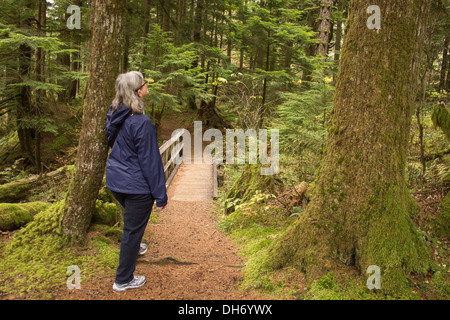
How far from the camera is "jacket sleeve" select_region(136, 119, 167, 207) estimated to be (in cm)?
289

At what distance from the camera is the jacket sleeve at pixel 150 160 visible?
2887 millimetres

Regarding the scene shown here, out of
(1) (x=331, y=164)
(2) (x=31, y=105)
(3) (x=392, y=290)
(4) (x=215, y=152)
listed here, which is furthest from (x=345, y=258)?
(4) (x=215, y=152)

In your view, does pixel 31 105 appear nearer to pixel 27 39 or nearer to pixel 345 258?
pixel 27 39

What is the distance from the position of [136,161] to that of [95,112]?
3.48 feet

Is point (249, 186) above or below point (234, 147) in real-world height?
below

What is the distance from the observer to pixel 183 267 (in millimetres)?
3855

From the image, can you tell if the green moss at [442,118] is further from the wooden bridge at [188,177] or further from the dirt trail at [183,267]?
the wooden bridge at [188,177]

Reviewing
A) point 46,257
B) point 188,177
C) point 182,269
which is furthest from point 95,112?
point 188,177

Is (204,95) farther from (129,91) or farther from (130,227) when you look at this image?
(130,227)

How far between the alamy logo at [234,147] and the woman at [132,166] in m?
3.87

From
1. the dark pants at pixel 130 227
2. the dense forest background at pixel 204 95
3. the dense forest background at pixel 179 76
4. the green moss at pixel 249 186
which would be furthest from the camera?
the dense forest background at pixel 179 76

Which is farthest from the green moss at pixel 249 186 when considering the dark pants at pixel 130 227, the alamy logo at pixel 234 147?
the dark pants at pixel 130 227

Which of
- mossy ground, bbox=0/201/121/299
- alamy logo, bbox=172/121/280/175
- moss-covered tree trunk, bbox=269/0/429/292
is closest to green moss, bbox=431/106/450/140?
moss-covered tree trunk, bbox=269/0/429/292

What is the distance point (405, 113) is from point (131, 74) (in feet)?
9.14
